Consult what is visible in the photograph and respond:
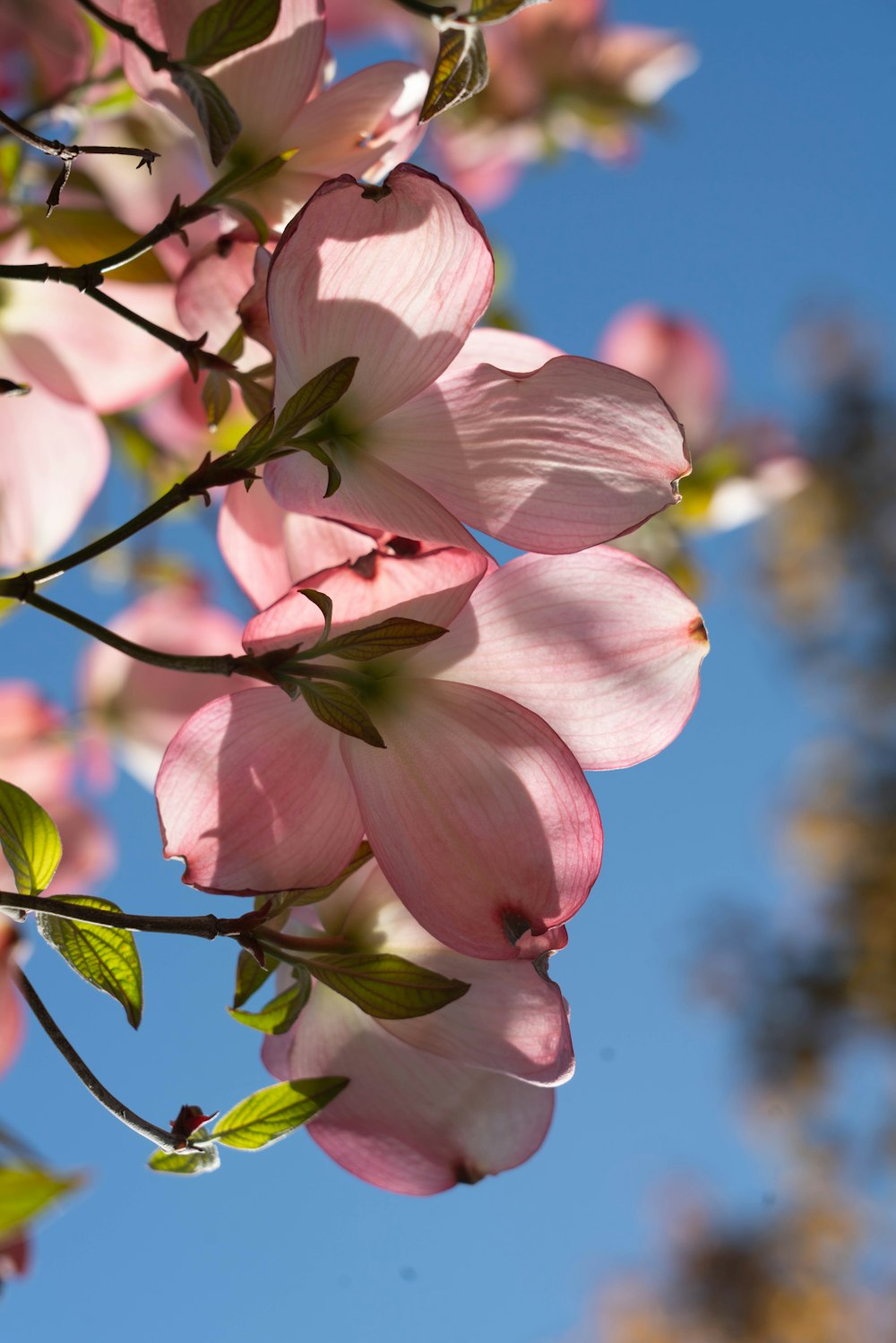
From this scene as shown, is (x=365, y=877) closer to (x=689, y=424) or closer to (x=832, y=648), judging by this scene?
(x=689, y=424)

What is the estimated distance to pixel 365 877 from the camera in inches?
7.1

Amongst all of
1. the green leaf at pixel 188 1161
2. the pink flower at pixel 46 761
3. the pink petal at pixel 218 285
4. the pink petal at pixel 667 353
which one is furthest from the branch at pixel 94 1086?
the pink petal at pixel 667 353

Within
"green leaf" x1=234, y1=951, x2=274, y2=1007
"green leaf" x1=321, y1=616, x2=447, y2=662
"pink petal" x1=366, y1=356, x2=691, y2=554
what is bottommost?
"green leaf" x1=234, y1=951, x2=274, y2=1007

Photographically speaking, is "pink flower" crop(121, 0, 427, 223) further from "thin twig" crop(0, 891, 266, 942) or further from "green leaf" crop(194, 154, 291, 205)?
"thin twig" crop(0, 891, 266, 942)

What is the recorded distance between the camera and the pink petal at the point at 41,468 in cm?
26

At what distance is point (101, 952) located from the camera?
0.16 m

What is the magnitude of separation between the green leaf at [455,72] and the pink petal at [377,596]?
2.6 inches

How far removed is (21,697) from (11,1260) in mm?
219

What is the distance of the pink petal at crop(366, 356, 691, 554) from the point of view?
0.15m

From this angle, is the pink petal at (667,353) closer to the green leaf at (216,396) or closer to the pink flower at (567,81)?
the pink flower at (567,81)

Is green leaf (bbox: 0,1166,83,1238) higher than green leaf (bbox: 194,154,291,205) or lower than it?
lower

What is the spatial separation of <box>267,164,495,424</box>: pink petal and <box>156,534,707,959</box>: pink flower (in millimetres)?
26

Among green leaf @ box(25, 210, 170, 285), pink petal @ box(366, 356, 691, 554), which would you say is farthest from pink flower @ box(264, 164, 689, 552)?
green leaf @ box(25, 210, 170, 285)

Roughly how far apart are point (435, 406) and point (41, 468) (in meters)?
0.14
